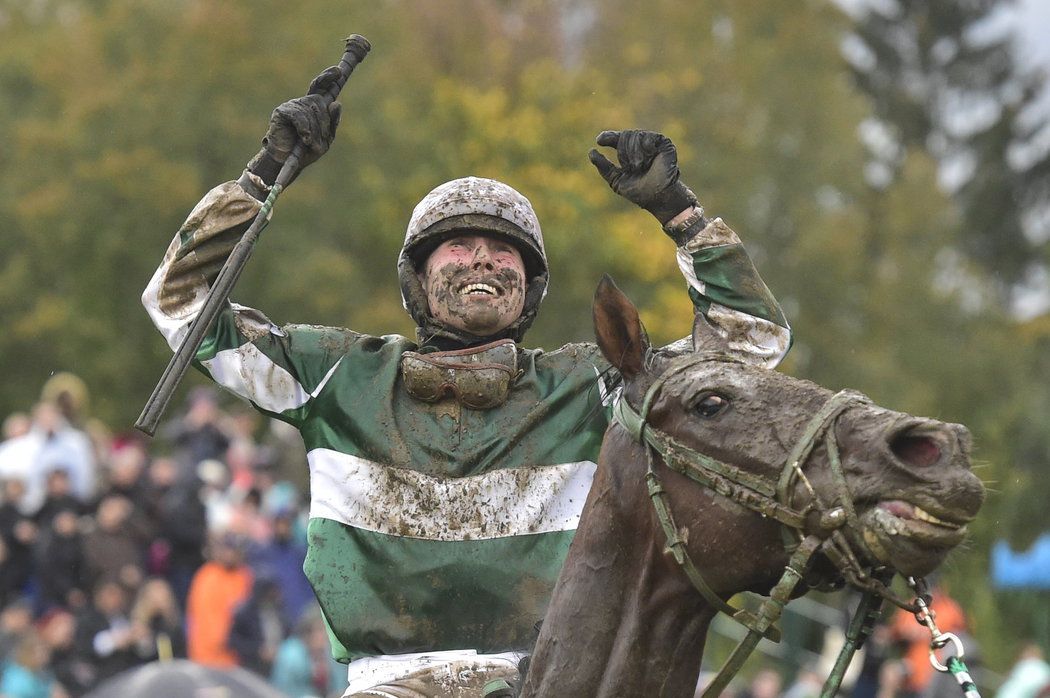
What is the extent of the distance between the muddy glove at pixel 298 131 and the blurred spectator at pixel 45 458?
332 inches

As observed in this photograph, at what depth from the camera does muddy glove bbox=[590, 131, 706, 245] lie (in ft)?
18.6

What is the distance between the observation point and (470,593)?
19.4 feet

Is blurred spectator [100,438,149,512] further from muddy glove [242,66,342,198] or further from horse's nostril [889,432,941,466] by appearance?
horse's nostril [889,432,941,466]

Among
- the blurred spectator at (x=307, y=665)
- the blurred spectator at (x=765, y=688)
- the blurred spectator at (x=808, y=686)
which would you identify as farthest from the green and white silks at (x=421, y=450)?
the blurred spectator at (x=765, y=688)

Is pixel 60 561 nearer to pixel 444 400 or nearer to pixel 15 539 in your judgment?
pixel 15 539

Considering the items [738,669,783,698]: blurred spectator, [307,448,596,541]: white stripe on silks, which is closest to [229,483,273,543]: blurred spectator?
[738,669,783,698]: blurred spectator

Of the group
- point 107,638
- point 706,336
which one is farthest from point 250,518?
point 706,336

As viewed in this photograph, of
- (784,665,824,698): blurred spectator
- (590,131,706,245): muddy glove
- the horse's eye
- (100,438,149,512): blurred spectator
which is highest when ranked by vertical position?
(784,665,824,698): blurred spectator

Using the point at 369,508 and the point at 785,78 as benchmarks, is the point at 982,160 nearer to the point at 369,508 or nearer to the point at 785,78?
the point at 785,78

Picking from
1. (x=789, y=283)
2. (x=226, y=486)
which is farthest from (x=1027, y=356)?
(x=226, y=486)

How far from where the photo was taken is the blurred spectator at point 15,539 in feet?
46.2

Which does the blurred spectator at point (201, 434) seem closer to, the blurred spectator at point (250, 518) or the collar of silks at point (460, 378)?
the blurred spectator at point (250, 518)

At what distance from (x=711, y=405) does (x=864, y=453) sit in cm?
50

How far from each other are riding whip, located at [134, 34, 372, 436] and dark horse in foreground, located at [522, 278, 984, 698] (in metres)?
1.49
